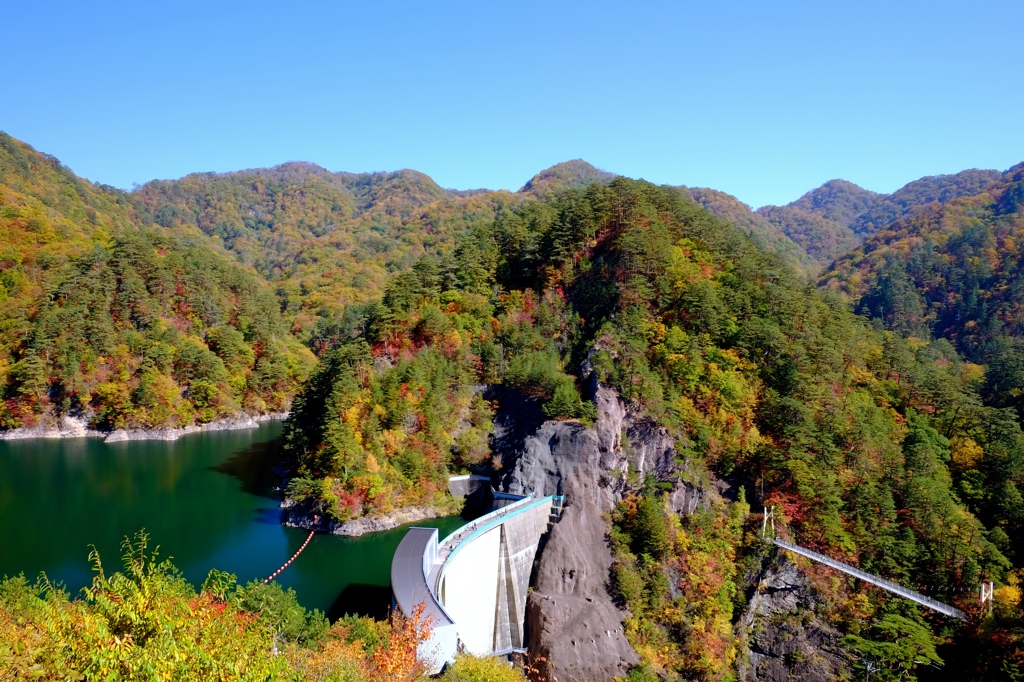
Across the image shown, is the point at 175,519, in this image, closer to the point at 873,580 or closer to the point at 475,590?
the point at 475,590

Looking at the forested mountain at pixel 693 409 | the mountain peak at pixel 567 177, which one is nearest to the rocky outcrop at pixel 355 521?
the forested mountain at pixel 693 409

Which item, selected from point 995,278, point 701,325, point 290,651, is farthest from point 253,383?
point 995,278

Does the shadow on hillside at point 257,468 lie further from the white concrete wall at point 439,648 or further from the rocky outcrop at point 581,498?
the white concrete wall at point 439,648

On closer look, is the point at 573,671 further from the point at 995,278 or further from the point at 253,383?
the point at 995,278

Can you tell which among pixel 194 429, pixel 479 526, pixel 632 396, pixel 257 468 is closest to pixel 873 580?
pixel 632 396

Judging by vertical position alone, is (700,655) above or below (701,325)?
below

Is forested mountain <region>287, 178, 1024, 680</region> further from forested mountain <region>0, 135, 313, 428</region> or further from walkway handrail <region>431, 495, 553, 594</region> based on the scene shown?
forested mountain <region>0, 135, 313, 428</region>
